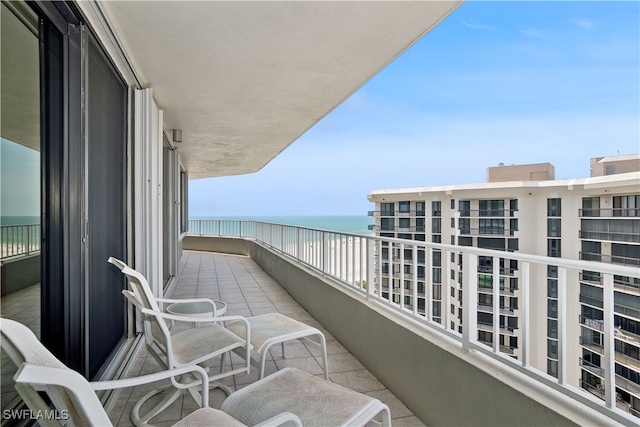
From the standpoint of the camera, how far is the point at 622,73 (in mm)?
4012

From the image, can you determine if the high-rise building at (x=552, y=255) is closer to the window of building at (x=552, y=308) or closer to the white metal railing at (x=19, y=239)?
the window of building at (x=552, y=308)

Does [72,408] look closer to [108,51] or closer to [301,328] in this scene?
[301,328]

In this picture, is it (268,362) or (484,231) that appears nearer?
(268,362)

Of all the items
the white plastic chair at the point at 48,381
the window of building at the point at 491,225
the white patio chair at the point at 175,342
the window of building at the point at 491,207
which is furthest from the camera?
the window of building at the point at 491,207

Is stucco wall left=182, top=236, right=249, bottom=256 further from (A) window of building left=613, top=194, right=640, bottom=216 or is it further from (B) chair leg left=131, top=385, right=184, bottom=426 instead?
(A) window of building left=613, top=194, right=640, bottom=216

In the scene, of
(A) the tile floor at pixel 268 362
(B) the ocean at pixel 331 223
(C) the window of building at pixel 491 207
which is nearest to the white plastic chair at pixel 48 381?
(A) the tile floor at pixel 268 362

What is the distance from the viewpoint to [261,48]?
8.29ft

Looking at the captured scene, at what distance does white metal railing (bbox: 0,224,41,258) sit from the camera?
4.55 ft

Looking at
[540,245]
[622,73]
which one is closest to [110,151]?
[540,245]

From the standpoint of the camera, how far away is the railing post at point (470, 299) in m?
1.73

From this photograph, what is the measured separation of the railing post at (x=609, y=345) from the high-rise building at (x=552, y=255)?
0.03 metres

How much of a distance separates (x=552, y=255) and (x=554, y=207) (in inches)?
21.8

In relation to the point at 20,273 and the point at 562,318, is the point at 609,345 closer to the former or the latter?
the point at 562,318

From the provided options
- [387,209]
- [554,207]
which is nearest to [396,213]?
[387,209]
